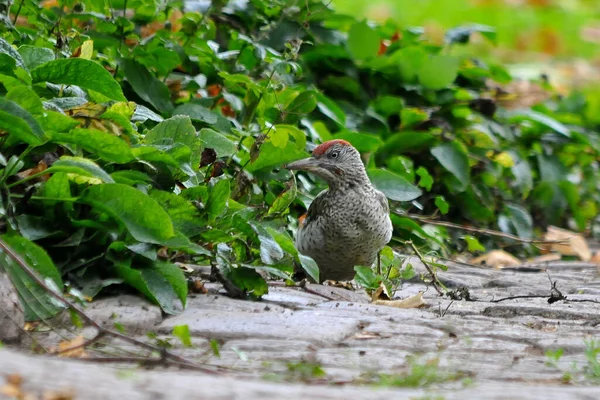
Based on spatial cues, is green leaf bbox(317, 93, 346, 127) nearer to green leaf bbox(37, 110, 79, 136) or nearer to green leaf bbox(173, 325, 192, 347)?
green leaf bbox(37, 110, 79, 136)

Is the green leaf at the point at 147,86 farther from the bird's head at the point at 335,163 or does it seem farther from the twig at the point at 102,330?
the twig at the point at 102,330

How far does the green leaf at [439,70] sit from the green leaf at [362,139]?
1360 millimetres

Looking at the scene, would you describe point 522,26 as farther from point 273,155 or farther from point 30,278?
point 30,278

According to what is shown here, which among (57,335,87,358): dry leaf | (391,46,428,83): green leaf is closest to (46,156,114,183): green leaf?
(57,335,87,358): dry leaf

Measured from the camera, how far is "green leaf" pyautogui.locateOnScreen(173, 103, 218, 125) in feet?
19.1

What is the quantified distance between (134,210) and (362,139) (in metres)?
3.12

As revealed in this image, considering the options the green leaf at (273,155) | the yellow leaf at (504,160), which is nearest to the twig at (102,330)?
the green leaf at (273,155)

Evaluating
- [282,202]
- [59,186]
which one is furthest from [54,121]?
[282,202]

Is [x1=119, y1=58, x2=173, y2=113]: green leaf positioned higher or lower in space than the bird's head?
higher

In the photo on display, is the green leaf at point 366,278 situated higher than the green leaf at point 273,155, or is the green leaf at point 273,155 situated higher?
the green leaf at point 273,155

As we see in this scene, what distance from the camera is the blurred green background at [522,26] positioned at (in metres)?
17.0

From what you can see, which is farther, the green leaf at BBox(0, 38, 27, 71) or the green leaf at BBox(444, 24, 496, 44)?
the green leaf at BBox(444, 24, 496, 44)

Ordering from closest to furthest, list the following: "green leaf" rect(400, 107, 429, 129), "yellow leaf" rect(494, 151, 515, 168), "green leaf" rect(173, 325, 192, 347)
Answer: "green leaf" rect(173, 325, 192, 347)
"green leaf" rect(400, 107, 429, 129)
"yellow leaf" rect(494, 151, 515, 168)

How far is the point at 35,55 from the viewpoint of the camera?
491cm
